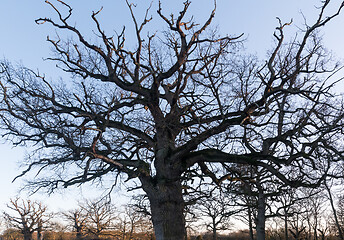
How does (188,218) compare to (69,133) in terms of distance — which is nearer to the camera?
(69,133)

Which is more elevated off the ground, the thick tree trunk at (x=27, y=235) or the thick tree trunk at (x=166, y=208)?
the thick tree trunk at (x=166, y=208)

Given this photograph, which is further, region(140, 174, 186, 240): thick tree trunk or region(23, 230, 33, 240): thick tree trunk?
region(23, 230, 33, 240): thick tree trunk

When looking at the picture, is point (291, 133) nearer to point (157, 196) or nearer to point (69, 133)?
point (157, 196)

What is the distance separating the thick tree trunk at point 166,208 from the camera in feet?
29.6

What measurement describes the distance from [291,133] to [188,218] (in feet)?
60.1

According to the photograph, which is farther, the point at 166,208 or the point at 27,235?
the point at 27,235

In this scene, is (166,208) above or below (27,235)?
above

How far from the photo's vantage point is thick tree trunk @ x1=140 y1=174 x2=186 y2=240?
9.03 meters

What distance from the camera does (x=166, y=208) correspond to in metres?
9.26

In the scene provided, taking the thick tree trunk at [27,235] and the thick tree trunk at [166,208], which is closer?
the thick tree trunk at [166,208]

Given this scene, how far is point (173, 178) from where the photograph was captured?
378 inches

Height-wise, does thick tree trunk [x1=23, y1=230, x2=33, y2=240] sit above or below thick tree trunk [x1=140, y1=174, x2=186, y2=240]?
below

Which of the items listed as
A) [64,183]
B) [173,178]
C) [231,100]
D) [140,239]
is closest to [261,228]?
[173,178]

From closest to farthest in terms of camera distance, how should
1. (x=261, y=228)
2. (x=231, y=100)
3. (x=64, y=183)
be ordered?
(x=231, y=100) → (x=64, y=183) → (x=261, y=228)
